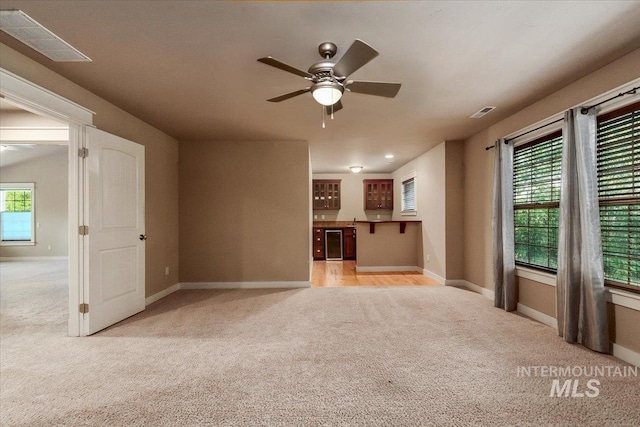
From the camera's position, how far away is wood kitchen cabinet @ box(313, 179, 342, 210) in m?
8.88

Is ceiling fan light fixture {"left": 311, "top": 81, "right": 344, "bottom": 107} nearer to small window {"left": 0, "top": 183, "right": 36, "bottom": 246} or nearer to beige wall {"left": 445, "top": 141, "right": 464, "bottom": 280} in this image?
beige wall {"left": 445, "top": 141, "right": 464, "bottom": 280}

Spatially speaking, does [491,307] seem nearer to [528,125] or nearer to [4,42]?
[528,125]

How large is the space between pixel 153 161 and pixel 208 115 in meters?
1.29

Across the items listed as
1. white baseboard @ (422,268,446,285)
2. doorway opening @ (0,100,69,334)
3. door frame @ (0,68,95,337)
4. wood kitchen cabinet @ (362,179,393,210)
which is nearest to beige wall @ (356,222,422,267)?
white baseboard @ (422,268,446,285)

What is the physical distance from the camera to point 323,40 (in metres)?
2.15

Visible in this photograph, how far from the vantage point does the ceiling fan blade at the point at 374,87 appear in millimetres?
2186

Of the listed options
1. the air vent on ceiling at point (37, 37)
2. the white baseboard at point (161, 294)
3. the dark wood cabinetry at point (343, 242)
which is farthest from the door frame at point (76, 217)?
the dark wood cabinetry at point (343, 242)

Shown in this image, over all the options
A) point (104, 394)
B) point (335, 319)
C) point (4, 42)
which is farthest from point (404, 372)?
point (4, 42)

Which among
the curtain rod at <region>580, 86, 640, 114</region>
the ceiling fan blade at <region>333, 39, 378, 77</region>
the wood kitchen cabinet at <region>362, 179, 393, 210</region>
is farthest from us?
the wood kitchen cabinet at <region>362, 179, 393, 210</region>

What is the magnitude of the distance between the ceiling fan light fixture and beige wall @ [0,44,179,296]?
97.2 inches

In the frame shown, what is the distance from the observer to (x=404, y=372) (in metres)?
2.24

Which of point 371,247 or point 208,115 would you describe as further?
point 371,247

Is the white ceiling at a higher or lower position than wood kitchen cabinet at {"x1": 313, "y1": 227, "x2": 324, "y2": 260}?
higher

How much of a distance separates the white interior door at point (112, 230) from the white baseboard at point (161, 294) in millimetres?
336
